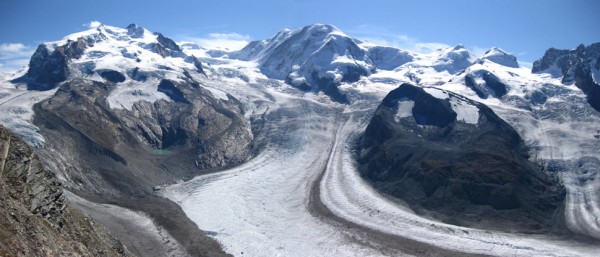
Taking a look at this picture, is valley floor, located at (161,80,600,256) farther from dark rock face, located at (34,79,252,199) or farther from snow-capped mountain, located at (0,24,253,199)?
snow-capped mountain, located at (0,24,253,199)

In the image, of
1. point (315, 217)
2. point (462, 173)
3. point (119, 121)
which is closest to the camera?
point (315, 217)

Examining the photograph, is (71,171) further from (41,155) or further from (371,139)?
(371,139)

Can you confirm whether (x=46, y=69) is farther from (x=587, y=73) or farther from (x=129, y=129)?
(x=587, y=73)

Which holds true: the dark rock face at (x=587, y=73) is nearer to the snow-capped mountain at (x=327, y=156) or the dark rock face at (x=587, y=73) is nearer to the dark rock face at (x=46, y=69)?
the snow-capped mountain at (x=327, y=156)

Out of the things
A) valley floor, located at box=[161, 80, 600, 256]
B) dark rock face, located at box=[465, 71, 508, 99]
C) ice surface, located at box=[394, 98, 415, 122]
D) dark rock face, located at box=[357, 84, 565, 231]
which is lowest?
valley floor, located at box=[161, 80, 600, 256]

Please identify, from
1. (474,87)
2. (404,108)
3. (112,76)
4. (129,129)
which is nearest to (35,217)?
(129,129)

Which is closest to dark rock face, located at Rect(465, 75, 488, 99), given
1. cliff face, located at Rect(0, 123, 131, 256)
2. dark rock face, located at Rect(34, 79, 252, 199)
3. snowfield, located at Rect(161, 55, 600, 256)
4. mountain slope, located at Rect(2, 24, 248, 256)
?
snowfield, located at Rect(161, 55, 600, 256)

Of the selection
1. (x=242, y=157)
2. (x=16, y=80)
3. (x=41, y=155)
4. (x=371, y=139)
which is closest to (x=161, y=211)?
(x=41, y=155)
